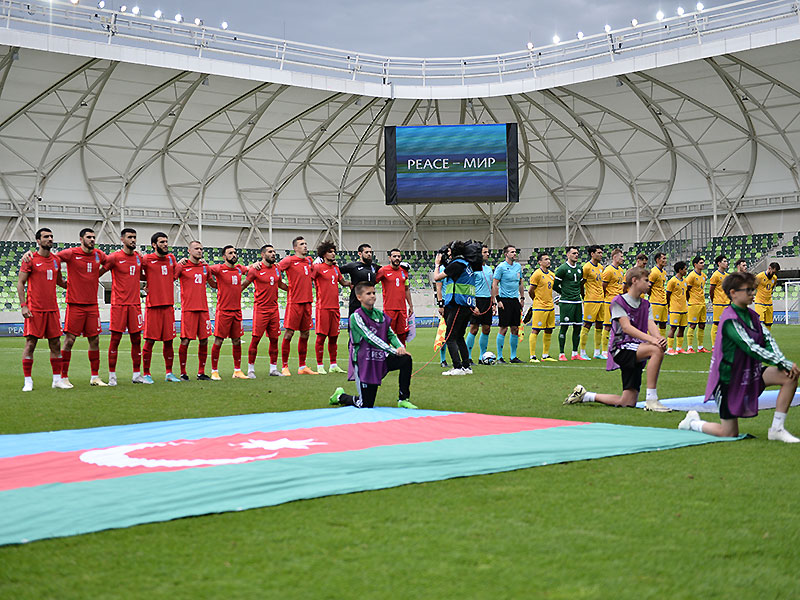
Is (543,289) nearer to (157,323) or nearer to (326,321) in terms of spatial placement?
(326,321)

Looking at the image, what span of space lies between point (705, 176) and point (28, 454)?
124ft

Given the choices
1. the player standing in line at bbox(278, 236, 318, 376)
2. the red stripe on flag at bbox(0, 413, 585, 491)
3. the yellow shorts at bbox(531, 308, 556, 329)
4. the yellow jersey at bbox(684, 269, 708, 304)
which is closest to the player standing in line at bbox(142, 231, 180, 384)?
the player standing in line at bbox(278, 236, 318, 376)

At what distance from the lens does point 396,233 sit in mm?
46031

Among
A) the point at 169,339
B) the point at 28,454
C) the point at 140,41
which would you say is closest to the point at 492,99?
the point at 140,41

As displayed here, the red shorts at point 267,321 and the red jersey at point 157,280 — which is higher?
the red jersey at point 157,280

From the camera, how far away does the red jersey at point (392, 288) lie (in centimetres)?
1280

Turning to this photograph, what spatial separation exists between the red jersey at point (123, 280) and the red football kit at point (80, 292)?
0.32 metres

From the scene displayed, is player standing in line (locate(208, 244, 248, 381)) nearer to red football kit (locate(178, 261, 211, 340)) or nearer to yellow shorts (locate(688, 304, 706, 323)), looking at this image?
red football kit (locate(178, 261, 211, 340))

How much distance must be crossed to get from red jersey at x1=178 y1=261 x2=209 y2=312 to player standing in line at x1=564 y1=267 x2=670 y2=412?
20.3 feet

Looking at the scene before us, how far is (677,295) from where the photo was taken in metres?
17.6

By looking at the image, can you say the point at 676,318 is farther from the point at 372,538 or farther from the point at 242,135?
the point at 242,135

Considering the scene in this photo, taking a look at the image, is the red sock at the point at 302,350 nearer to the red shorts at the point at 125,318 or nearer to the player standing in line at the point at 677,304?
the red shorts at the point at 125,318

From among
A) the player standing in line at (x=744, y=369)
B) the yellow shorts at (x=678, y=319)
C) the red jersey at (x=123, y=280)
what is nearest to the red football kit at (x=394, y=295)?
the red jersey at (x=123, y=280)

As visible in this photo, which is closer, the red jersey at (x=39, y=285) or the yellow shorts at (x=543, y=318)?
the red jersey at (x=39, y=285)
